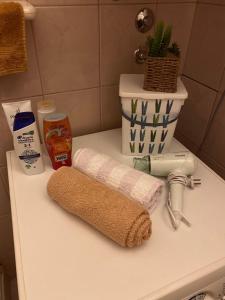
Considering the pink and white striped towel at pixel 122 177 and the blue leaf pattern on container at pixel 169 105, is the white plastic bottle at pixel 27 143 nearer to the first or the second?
the pink and white striped towel at pixel 122 177

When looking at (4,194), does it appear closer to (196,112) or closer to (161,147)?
(161,147)

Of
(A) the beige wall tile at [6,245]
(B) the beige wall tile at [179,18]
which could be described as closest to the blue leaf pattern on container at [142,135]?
(B) the beige wall tile at [179,18]

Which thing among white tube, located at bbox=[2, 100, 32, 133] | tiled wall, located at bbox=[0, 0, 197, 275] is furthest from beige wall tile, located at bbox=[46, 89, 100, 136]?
white tube, located at bbox=[2, 100, 32, 133]

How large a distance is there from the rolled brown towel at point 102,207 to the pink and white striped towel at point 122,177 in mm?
37

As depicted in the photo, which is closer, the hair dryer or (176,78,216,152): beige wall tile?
the hair dryer

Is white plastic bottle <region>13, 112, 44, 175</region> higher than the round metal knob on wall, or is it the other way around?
the round metal knob on wall

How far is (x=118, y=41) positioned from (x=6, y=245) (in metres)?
0.94

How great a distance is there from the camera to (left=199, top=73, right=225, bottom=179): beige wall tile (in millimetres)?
751

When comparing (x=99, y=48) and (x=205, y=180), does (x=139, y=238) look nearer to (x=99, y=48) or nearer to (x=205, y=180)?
(x=205, y=180)

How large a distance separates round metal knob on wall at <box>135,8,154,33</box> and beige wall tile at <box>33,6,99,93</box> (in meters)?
0.13

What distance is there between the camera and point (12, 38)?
529 millimetres

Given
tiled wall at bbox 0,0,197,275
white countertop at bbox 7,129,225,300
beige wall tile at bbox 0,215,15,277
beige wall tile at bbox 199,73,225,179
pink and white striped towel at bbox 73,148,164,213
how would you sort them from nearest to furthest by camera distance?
white countertop at bbox 7,129,225,300 → pink and white striped towel at bbox 73,148,164,213 → tiled wall at bbox 0,0,197,275 → beige wall tile at bbox 199,73,225,179 → beige wall tile at bbox 0,215,15,277

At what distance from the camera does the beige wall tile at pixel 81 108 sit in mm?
755

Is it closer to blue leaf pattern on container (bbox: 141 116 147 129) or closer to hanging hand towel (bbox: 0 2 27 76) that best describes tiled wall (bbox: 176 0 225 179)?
blue leaf pattern on container (bbox: 141 116 147 129)
